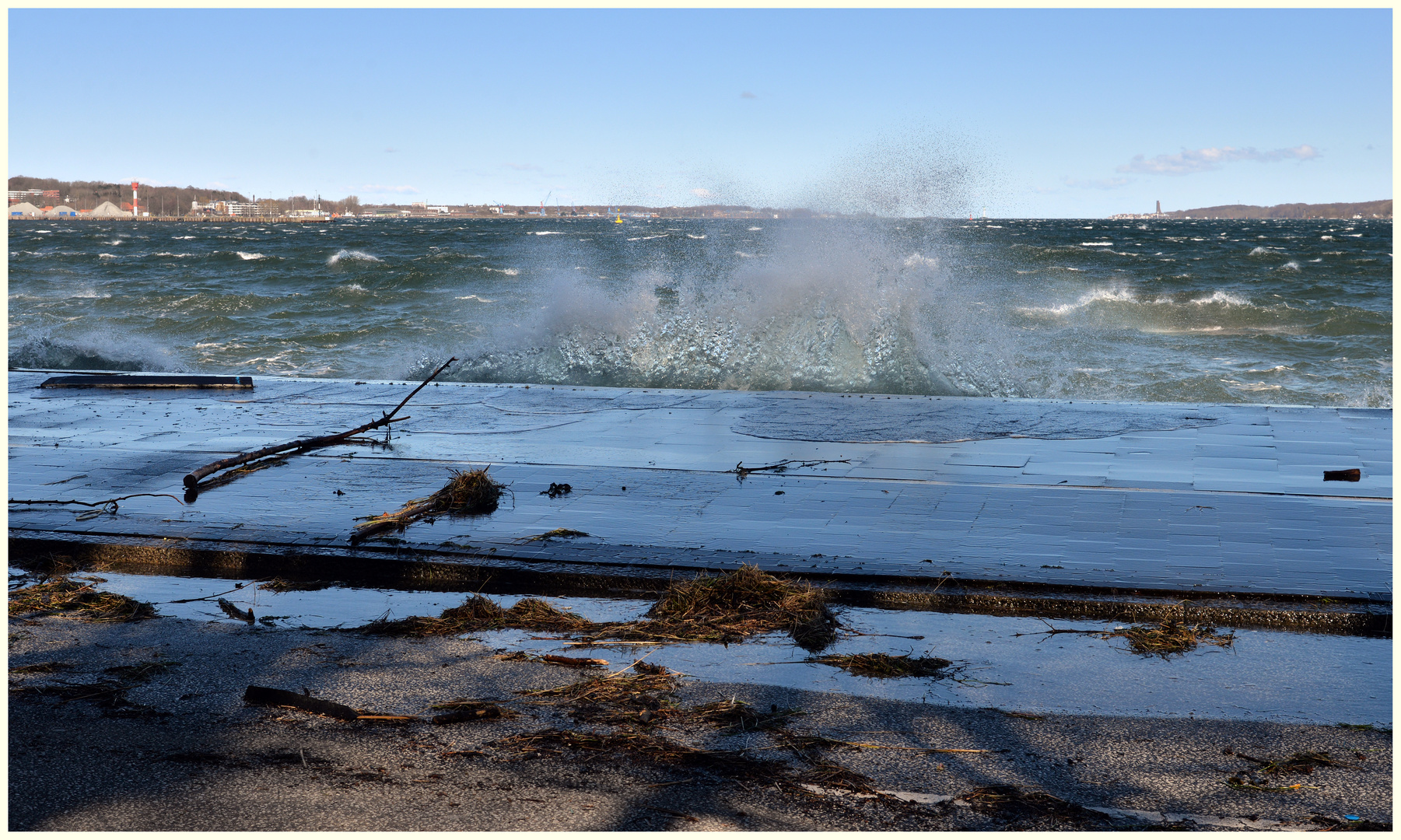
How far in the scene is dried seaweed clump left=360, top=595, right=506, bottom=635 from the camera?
3.98m

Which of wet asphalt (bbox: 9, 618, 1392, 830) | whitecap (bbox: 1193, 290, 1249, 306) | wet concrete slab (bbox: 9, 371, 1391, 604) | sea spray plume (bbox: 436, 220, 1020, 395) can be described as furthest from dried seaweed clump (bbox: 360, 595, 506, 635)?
whitecap (bbox: 1193, 290, 1249, 306)

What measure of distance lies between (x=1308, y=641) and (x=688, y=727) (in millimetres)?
2290

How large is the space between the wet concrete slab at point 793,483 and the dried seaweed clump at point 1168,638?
31 centimetres

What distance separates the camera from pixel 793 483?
21.0ft

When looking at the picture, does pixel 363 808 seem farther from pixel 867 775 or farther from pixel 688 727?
pixel 867 775

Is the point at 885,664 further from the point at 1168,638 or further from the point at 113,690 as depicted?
the point at 113,690

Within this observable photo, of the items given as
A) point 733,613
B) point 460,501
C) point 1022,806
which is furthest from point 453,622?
point 1022,806

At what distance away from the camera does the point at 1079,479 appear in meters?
6.44

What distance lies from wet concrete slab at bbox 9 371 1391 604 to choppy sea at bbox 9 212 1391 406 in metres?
4.81

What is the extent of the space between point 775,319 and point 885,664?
41.5 ft

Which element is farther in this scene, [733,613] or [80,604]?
[80,604]

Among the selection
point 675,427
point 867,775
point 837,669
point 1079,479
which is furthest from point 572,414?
A: point 867,775

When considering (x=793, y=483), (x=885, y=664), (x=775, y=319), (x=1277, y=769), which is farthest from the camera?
(x=775, y=319)

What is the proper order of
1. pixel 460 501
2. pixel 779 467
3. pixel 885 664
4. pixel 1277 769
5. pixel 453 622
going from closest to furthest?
pixel 1277 769 → pixel 885 664 → pixel 453 622 → pixel 460 501 → pixel 779 467
